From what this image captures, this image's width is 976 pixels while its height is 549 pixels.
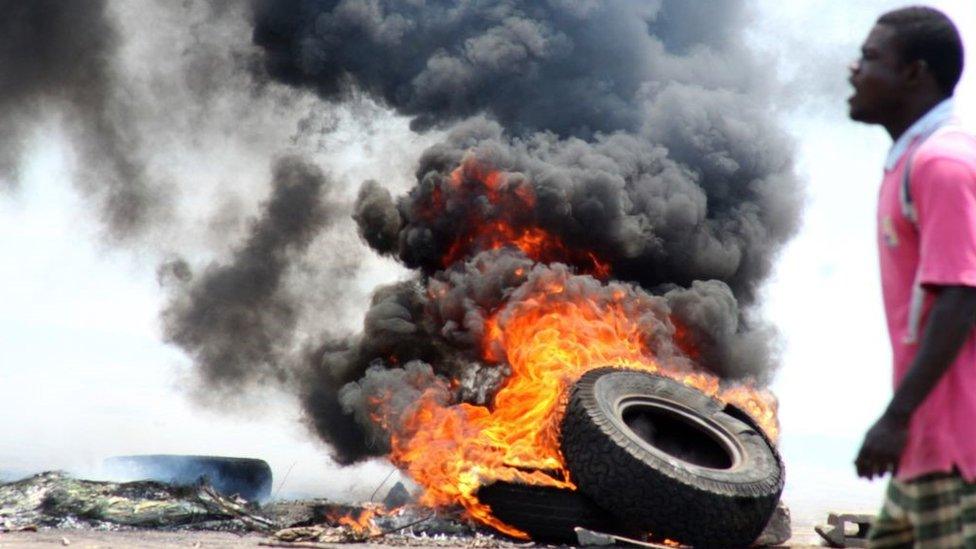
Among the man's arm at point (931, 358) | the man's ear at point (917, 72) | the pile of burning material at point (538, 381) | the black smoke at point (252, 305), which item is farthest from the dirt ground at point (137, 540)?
the black smoke at point (252, 305)

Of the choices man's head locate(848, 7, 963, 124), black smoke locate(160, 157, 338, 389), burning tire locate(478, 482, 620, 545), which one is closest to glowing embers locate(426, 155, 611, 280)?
black smoke locate(160, 157, 338, 389)

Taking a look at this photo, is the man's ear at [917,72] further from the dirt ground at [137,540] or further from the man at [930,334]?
the dirt ground at [137,540]

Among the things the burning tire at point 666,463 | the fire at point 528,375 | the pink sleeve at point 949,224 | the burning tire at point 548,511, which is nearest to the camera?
the pink sleeve at point 949,224

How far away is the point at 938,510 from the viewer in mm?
2531

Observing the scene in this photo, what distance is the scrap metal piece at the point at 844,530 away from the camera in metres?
10.2

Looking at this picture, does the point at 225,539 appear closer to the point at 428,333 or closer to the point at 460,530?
the point at 460,530

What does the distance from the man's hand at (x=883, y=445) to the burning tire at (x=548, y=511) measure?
6.61 metres

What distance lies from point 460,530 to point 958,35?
25.0 feet

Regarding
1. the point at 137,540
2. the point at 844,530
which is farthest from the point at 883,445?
the point at 844,530

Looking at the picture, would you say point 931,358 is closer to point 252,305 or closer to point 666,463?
point 666,463

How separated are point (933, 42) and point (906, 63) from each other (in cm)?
9

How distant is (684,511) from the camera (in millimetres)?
8836

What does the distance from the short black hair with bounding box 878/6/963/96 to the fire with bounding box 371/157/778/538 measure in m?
6.91

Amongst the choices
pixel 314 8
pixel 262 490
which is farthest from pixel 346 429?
pixel 314 8
